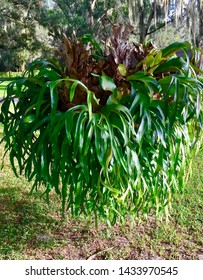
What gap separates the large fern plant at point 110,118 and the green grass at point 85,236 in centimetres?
32

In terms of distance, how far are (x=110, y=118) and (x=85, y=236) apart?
999 mm

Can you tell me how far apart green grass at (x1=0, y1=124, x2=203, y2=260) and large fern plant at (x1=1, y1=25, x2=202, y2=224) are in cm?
32

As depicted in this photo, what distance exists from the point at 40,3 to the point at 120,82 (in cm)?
1272

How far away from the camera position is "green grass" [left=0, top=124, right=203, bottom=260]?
1959mm

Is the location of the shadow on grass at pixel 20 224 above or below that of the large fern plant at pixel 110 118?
below

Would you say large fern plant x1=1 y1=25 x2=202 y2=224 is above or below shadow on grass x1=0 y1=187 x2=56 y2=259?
above

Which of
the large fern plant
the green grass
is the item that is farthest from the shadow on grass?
the large fern plant

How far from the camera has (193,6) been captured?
7363 mm

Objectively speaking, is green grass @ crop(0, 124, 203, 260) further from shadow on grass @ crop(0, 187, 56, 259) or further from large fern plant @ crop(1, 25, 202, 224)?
large fern plant @ crop(1, 25, 202, 224)

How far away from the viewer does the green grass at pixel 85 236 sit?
1959mm

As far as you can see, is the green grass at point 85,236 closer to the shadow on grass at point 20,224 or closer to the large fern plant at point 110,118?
the shadow on grass at point 20,224

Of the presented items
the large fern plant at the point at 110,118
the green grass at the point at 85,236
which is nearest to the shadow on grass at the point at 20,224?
the green grass at the point at 85,236

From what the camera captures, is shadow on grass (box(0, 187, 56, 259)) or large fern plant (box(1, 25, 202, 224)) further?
shadow on grass (box(0, 187, 56, 259))
